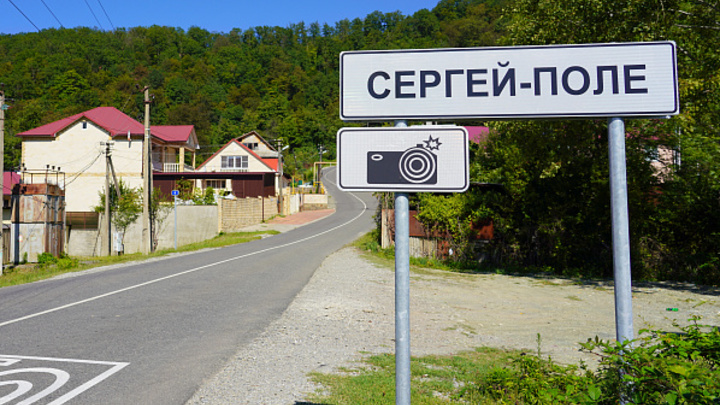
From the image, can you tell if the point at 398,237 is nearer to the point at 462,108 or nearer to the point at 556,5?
the point at 462,108

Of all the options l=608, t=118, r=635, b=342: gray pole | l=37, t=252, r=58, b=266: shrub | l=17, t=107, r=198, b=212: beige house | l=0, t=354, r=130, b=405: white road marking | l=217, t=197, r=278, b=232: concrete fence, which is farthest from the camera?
l=17, t=107, r=198, b=212: beige house

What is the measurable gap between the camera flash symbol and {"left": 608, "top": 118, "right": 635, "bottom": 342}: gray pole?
38.8 inches

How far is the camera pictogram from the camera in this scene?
7.94 ft

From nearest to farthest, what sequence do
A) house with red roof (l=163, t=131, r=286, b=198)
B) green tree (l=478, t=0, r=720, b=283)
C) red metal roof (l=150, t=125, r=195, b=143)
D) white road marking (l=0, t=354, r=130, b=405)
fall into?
white road marking (l=0, t=354, r=130, b=405), green tree (l=478, t=0, r=720, b=283), red metal roof (l=150, t=125, r=195, b=143), house with red roof (l=163, t=131, r=286, b=198)

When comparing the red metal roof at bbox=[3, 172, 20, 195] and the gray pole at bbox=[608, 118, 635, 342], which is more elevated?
the red metal roof at bbox=[3, 172, 20, 195]

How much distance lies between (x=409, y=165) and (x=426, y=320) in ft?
23.0

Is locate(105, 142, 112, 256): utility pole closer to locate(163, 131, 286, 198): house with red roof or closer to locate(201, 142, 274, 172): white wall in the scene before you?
locate(163, 131, 286, 198): house with red roof

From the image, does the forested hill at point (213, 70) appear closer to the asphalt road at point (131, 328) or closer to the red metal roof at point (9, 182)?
the red metal roof at point (9, 182)

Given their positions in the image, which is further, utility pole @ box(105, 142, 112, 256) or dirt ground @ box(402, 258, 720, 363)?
utility pole @ box(105, 142, 112, 256)

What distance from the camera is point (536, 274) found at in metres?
16.4

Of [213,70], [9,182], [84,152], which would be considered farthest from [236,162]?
[213,70]

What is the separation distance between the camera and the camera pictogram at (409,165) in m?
2.42

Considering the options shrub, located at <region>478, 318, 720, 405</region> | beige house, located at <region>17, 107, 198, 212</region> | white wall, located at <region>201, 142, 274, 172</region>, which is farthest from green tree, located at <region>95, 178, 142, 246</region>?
shrub, located at <region>478, 318, 720, 405</region>

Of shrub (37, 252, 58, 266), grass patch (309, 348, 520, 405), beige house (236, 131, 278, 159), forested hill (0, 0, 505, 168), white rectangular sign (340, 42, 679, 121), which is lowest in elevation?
shrub (37, 252, 58, 266)
